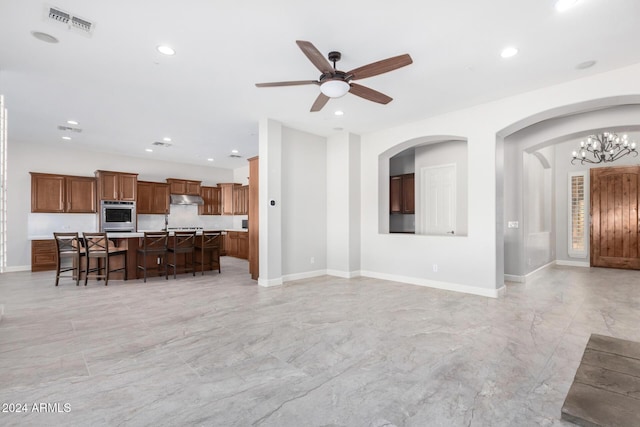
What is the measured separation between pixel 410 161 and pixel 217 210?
650 centimetres

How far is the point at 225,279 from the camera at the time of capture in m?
6.37

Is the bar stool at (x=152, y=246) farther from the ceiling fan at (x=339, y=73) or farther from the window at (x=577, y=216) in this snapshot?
the window at (x=577, y=216)

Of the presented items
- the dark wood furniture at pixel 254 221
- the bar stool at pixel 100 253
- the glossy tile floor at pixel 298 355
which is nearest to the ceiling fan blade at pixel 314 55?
the glossy tile floor at pixel 298 355

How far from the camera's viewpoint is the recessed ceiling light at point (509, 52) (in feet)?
10.8

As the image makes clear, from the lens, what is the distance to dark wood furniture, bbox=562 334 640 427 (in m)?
1.52

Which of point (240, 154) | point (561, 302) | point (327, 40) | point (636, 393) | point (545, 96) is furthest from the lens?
point (240, 154)

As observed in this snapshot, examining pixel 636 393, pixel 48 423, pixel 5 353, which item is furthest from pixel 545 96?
pixel 5 353

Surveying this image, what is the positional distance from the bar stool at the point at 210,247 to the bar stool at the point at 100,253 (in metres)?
1.44

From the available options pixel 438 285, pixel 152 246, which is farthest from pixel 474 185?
pixel 152 246

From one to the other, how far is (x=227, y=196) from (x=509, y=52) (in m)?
8.98

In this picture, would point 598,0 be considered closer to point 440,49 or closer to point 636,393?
point 440,49

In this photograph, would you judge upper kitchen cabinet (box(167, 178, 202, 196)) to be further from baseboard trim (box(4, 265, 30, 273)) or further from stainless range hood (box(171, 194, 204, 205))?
baseboard trim (box(4, 265, 30, 273))

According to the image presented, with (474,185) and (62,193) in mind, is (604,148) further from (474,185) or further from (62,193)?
(62,193)

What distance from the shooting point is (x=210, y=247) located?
23.0 ft
